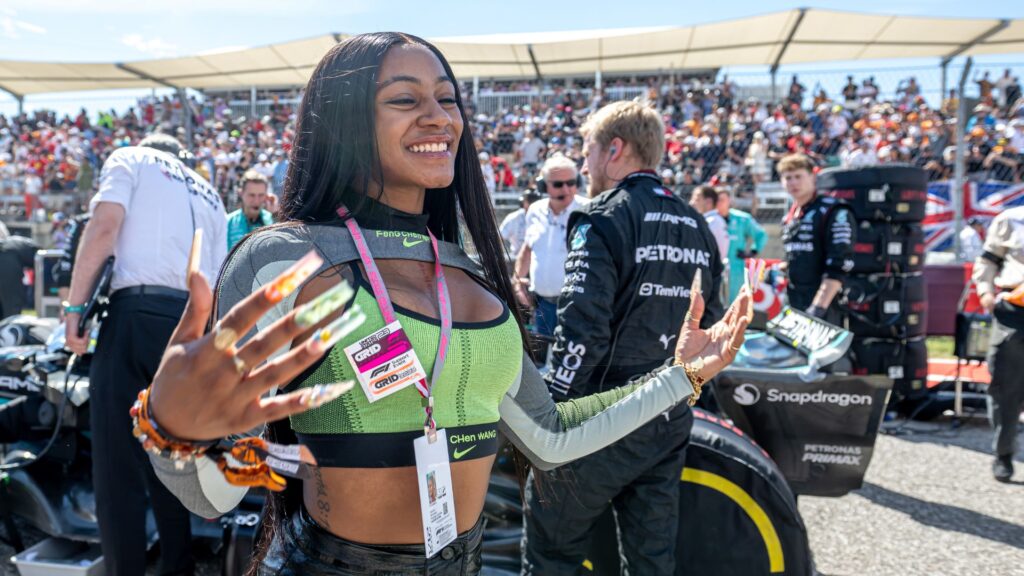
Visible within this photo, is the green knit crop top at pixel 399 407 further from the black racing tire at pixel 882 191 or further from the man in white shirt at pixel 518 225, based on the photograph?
the man in white shirt at pixel 518 225

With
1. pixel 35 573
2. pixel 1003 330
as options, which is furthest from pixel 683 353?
pixel 1003 330

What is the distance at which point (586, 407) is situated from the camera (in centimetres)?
182

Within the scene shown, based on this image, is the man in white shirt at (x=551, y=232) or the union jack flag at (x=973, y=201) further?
the union jack flag at (x=973, y=201)

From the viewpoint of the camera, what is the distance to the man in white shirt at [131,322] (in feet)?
9.57

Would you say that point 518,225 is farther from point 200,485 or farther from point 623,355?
point 200,485

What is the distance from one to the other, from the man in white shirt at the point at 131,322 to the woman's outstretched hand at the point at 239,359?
85.7 inches

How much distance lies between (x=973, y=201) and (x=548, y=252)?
8845mm

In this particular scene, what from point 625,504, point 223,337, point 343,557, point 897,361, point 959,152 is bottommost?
point 897,361

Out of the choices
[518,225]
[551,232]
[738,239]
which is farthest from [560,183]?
[738,239]

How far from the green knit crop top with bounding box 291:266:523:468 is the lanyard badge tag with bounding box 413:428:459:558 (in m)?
0.03

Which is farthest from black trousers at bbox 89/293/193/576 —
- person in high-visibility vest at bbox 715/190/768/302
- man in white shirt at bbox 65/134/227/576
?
person in high-visibility vest at bbox 715/190/768/302

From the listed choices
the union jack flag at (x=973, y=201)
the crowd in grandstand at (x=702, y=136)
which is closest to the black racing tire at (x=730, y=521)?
the crowd in grandstand at (x=702, y=136)

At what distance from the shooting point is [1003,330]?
4887mm

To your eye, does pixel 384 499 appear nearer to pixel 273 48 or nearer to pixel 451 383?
pixel 451 383
